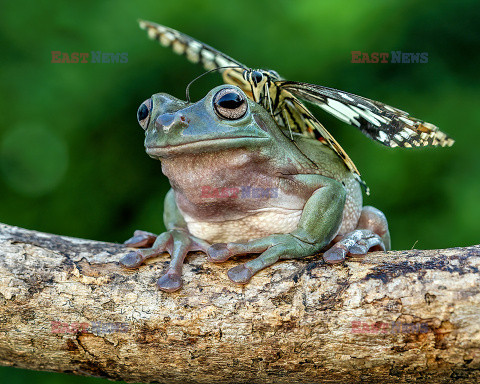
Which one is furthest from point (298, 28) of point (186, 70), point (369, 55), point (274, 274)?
point (274, 274)

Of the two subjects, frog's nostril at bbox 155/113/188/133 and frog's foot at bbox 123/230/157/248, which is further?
frog's foot at bbox 123/230/157/248

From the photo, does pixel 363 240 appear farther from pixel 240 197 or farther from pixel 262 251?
pixel 240 197

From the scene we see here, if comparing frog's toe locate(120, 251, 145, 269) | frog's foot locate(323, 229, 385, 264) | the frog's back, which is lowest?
frog's toe locate(120, 251, 145, 269)

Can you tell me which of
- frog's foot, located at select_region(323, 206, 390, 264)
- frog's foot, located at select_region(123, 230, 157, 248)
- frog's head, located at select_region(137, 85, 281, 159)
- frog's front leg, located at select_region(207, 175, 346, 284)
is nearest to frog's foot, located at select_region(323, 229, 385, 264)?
frog's foot, located at select_region(323, 206, 390, 264)

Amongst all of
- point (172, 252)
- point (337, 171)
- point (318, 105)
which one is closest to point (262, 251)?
point (172, 252)

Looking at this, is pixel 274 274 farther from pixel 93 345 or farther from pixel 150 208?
pixel 150 208

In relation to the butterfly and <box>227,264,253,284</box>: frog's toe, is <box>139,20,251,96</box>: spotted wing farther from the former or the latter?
<box>227,264,253,284</box>: frog's toe

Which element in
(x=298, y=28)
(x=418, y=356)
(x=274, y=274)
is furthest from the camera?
(x=298, y=28)

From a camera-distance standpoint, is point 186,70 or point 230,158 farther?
point 186,70
